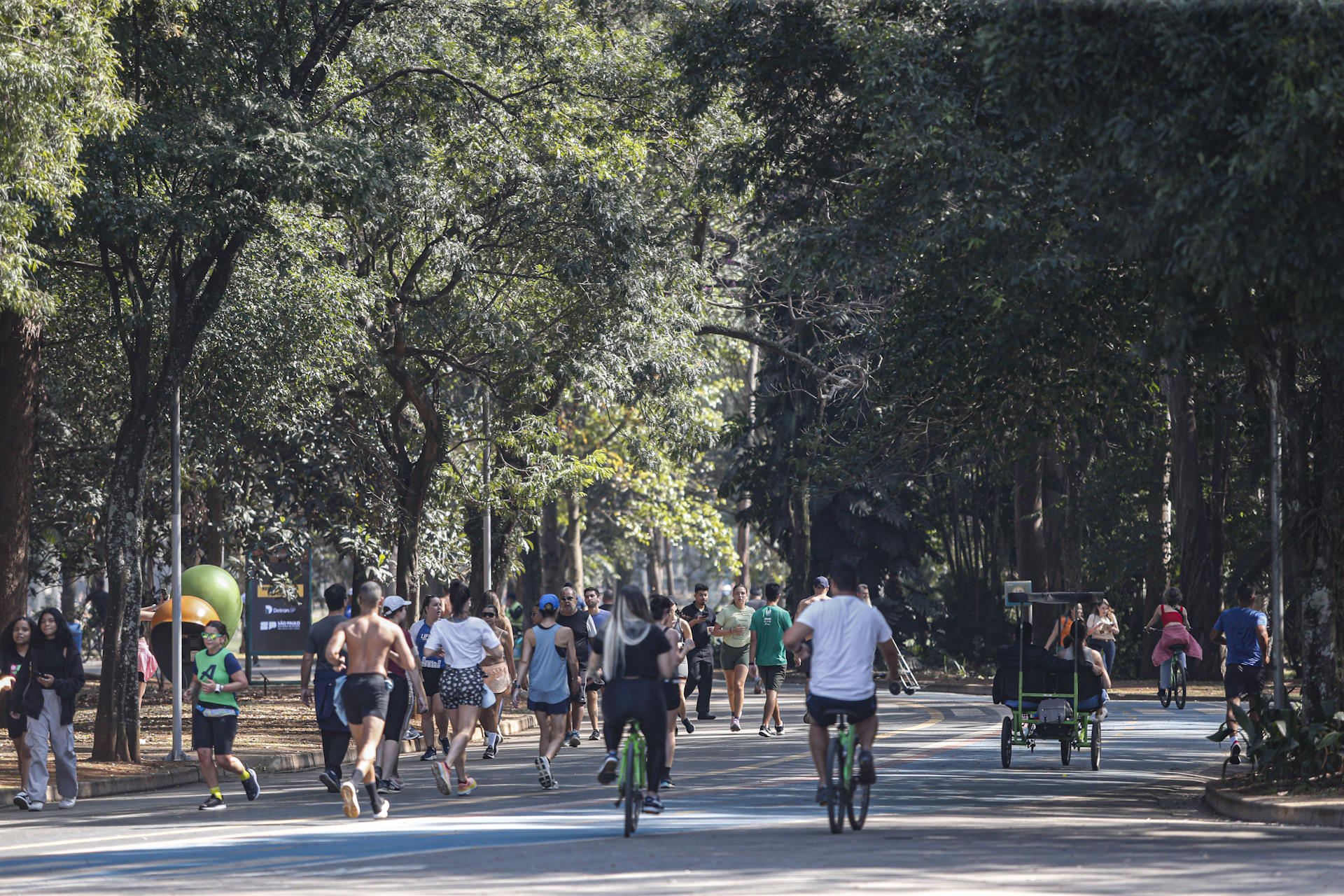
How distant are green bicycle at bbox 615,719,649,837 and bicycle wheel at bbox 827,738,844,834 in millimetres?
1285

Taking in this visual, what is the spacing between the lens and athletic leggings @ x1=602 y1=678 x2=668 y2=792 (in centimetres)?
1157

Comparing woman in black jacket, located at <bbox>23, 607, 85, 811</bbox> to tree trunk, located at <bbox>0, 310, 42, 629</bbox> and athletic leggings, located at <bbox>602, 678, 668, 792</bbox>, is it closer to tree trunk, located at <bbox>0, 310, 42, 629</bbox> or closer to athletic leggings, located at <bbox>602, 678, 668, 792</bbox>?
tree trunk, located at <bbox>0, 310, 42, 629</bbox>

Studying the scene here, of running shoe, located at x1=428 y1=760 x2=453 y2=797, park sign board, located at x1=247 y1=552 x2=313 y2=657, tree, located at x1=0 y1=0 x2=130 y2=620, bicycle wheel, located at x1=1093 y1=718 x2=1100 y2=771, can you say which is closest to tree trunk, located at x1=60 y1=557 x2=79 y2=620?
park sign board, located at x1=247 y1=552 x2=313 y2=657

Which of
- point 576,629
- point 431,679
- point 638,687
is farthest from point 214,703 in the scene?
point 576,629

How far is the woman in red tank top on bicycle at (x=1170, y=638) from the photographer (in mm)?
26297

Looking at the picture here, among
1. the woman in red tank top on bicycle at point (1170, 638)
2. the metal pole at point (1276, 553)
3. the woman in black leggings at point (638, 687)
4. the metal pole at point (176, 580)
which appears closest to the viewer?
the woman in black leggings at point (638, 687)

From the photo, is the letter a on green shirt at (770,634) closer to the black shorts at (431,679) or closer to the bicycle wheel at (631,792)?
the black shorts at (431,679)

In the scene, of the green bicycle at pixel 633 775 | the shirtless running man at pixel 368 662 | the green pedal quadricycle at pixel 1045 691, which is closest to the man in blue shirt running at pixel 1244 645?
the green pedal quadricycle at pixel 1045 691

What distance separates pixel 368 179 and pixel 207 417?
7.06 metres

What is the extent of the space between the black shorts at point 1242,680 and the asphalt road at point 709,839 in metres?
0.84

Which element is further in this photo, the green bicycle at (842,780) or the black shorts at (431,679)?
the black shorts at (431,679)

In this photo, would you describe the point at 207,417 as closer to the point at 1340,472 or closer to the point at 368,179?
the point at 368,179

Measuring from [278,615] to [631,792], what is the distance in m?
23.0

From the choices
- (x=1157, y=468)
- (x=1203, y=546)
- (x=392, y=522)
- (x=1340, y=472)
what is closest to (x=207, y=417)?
(x=392, y=522)
